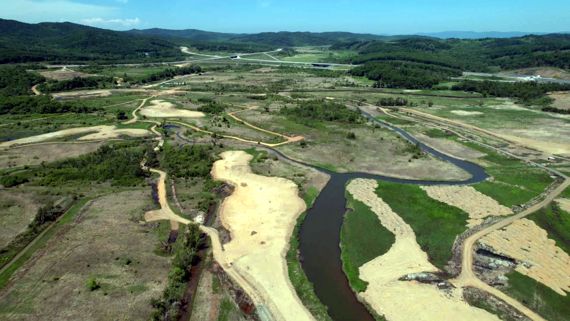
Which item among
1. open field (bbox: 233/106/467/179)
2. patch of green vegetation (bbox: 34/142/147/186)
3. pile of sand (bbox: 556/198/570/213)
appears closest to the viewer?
pile of sand (bbox: 556/198/570/213)

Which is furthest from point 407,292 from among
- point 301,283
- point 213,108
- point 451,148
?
point 213,108

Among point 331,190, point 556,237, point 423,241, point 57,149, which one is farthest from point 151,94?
point 556,237

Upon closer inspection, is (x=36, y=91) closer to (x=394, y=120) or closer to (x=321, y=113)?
(x=321, y=113)

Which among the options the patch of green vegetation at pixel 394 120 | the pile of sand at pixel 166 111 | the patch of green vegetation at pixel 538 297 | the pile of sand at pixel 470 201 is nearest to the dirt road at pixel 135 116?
the pile of sand at pixel 166 111

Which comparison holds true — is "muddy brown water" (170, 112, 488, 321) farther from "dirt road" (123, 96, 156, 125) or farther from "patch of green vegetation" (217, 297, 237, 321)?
"dirt road" (123, 96, 156, 125)

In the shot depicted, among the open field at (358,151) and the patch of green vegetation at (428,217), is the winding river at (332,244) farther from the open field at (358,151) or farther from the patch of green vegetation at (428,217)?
the patch of green vegetation at (428,217)

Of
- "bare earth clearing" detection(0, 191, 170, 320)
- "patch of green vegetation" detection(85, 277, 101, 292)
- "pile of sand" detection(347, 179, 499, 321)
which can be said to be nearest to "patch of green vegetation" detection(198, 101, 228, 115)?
"bare earth clearing" detection(0, 191, 170, 320)
